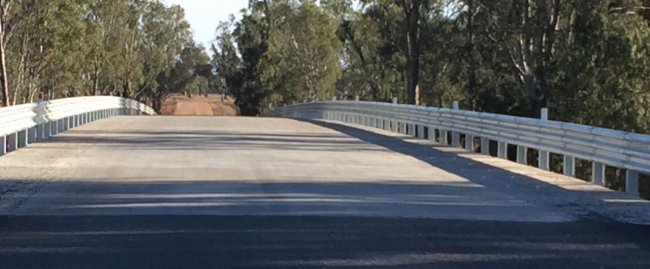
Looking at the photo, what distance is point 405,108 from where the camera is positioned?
26859 millimetres

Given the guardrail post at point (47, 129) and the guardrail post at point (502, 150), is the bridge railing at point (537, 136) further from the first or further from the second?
the guardrail post at point (47, 129)

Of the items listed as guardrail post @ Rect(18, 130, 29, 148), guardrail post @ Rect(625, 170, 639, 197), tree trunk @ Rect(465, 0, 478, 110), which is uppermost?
tree trunk @ Rect(465, 0, 478, 110)

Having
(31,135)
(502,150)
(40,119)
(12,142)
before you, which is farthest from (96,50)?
(502,150)

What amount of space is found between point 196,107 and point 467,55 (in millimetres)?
78912

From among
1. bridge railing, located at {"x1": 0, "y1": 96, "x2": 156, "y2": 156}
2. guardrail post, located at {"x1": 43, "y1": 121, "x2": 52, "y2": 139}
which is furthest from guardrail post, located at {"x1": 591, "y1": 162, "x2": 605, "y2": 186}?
guardrail post, located at {"x1": 43, "y1": 121, "x2": 52, "y2": 139}

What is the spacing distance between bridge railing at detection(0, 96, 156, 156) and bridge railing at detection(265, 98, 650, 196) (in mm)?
8826

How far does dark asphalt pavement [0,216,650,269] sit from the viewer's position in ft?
27.2

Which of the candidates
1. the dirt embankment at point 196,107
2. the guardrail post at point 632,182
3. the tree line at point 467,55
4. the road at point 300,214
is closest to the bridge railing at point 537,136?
the guardrail post at point 632,182

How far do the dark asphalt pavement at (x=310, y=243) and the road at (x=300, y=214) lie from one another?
2 cm

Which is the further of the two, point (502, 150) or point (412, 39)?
point (412, 39)

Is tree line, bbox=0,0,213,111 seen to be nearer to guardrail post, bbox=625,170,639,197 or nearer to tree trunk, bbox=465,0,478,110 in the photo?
tree trunk, bbox=465,0,478,110

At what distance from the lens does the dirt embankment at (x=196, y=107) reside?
383ft

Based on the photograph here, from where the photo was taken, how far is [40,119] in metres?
21.7

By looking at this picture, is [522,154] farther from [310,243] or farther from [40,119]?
[40,119]
